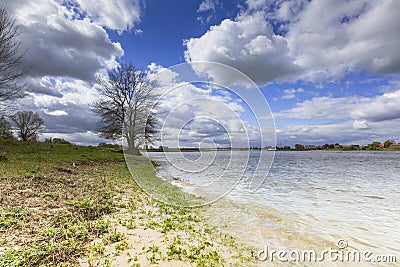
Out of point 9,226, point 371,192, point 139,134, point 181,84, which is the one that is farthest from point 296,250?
point 139,134

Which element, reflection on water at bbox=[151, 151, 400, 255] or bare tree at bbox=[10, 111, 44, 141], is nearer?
reflection on water at bbox=[151, 151, 400, 255]

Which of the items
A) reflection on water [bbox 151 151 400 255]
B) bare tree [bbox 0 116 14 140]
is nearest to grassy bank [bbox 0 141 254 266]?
reflection on water [bbox 151 151 400 255]

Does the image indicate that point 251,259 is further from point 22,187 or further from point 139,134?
point 139,134

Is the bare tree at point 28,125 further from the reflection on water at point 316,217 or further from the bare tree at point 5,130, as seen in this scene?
the reflection on water at point 316,217

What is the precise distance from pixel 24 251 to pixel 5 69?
22.4 metres

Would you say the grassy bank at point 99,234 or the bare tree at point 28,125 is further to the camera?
the bare tree at point 28,125

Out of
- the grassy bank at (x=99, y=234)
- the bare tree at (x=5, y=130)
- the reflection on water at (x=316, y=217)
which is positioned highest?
the bare tree at (x=5, y=130)

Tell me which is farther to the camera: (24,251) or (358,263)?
(358,263)

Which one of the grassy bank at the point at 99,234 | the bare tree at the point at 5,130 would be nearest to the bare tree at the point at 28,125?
the bare tree at the point at 5,130

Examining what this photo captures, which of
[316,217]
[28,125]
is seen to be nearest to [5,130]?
[28,125]

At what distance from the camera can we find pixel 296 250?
5359 millimetres

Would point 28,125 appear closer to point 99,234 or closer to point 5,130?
point 5,130

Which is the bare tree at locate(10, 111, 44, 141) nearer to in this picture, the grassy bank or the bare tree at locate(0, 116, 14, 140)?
the bare tree at locate(0, 116, 14, 140)

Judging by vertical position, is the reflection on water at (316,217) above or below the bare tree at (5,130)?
below
